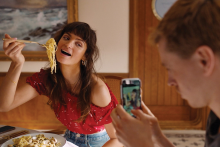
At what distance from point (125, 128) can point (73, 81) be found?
38.0 inches

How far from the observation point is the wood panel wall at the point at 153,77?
335 cm

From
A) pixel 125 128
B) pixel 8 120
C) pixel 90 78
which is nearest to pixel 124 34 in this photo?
pixel 90 78

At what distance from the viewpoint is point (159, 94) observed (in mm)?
3535

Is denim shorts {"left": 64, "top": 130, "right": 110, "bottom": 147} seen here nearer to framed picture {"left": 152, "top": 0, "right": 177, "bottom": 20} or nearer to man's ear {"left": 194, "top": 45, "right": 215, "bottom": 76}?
man's ear {"left": 194, "top": 45, "right": 215, "bottom": 76}

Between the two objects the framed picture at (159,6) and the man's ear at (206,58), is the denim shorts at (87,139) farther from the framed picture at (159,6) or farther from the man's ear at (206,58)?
the framed picture at (159,6)

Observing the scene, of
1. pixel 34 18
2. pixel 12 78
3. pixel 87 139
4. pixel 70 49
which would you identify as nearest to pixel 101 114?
pixel 87 139

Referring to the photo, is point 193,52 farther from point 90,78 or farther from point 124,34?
point 124,34

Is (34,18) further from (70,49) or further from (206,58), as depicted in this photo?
(206,58)

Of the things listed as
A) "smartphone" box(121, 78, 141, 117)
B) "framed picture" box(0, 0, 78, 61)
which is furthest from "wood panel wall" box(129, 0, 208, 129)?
"smartphone" box(121, 78, 141, 117)

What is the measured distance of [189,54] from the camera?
63cm

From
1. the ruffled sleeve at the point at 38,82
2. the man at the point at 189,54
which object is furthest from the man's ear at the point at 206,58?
the ruffled sleeve at the point at 38,82

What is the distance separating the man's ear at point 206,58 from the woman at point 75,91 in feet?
3.15

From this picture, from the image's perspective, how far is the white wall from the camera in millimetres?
3279

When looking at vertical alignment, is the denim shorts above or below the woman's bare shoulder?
below
